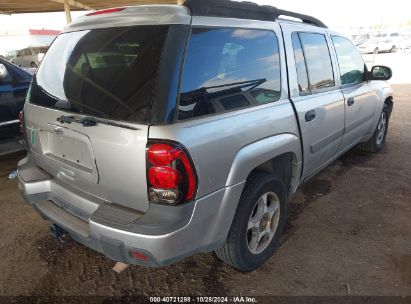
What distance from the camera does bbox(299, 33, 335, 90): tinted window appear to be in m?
3.12

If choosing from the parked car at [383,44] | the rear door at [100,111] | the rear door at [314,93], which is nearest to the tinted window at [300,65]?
the rear door at [314,93]

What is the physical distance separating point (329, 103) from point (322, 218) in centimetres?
112

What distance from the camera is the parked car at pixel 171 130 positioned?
191 centimetres

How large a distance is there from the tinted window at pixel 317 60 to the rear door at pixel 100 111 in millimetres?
1612

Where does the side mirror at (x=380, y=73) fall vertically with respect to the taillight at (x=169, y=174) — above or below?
below

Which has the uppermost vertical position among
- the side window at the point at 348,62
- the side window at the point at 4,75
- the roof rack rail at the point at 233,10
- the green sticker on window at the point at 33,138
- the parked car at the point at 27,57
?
the roof rack rail at the point at 233,10

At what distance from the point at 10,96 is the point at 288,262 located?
4269 millimetres

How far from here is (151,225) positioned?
1.91m

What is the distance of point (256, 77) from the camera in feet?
8.08

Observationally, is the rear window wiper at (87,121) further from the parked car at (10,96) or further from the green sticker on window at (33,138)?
the parked car at (10,96)

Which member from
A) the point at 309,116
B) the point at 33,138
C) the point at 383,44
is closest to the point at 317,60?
the point at 309,116

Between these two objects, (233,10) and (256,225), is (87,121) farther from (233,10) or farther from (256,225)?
(256,225)

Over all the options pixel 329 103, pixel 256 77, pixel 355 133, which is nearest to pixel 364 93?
pixel 355 133

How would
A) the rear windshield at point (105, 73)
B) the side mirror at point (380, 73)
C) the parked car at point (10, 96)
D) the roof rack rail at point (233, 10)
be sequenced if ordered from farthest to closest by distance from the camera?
the parked car at point (10, 96) < the side mirror at point (380, 73) < the roof rack rail at point (233, 10) < the rear windshield at point (105, 73)
